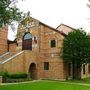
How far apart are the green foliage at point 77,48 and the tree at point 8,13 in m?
22.0

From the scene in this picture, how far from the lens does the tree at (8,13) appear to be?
16.1 metres

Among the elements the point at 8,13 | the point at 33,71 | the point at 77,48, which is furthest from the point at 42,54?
the point at 8,13

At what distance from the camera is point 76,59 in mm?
39125

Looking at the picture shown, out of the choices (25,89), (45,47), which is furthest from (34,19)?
(25,89)

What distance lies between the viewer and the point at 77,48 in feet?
128

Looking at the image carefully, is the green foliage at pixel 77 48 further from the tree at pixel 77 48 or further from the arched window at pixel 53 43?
the arched window at pixel 53 43

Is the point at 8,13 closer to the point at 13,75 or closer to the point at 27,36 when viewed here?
the point at 13,75

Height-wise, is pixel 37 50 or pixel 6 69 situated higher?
pixel 37 50

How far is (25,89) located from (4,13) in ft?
32.8

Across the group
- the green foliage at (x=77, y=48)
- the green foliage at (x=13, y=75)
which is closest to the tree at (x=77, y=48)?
the green foliage at (x=77, y=48)

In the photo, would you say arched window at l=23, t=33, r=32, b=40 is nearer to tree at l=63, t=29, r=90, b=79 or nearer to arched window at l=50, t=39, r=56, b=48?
arched window at l=50, t=39, r=56, b=48

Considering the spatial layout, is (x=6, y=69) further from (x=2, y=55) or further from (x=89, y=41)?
(x=89, y=41)

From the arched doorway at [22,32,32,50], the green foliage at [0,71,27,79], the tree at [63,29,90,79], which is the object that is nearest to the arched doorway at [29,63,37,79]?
the arched doorway at [22,32,32,50]

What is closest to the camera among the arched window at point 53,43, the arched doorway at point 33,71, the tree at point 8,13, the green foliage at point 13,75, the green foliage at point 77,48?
the tree at point 8,13
